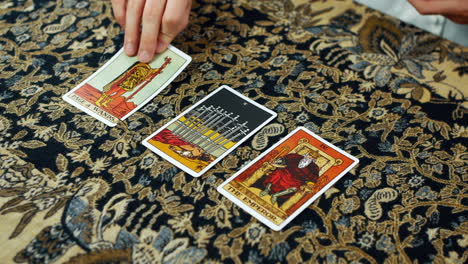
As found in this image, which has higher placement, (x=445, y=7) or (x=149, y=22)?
(x=445, y=7)

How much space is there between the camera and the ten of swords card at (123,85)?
1.39 m

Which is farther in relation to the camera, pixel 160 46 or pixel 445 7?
pixel 160 46

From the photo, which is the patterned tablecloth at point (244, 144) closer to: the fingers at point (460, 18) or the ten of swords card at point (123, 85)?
the ten of swords card at point (123, 85)

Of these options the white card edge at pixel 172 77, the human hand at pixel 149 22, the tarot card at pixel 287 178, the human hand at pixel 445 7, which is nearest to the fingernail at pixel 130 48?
the human hand at pixel 149 22

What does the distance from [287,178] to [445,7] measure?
633mm

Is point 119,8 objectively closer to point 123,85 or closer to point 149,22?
point 149,22

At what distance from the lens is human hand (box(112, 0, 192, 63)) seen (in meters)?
1.38

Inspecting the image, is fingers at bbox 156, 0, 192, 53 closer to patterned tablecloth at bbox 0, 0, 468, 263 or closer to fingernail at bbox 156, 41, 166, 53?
fingernail at bbox 156, 41, 166, 53

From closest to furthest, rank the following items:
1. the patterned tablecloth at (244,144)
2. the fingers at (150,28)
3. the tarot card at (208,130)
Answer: the patterned tablecloth at (244,144)
the tarot card at (208,130)
the fingers at (150,28)

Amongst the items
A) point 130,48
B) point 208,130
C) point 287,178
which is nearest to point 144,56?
point 130,48

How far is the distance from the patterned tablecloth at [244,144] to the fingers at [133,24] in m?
0.14

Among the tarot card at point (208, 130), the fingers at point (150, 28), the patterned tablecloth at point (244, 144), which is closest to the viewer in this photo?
the patterned tablecloth at point (244, 144)

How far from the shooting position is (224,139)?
1.31 m

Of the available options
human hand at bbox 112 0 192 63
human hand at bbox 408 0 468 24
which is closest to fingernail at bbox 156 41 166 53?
human hand at bbox 112 0 192 63
